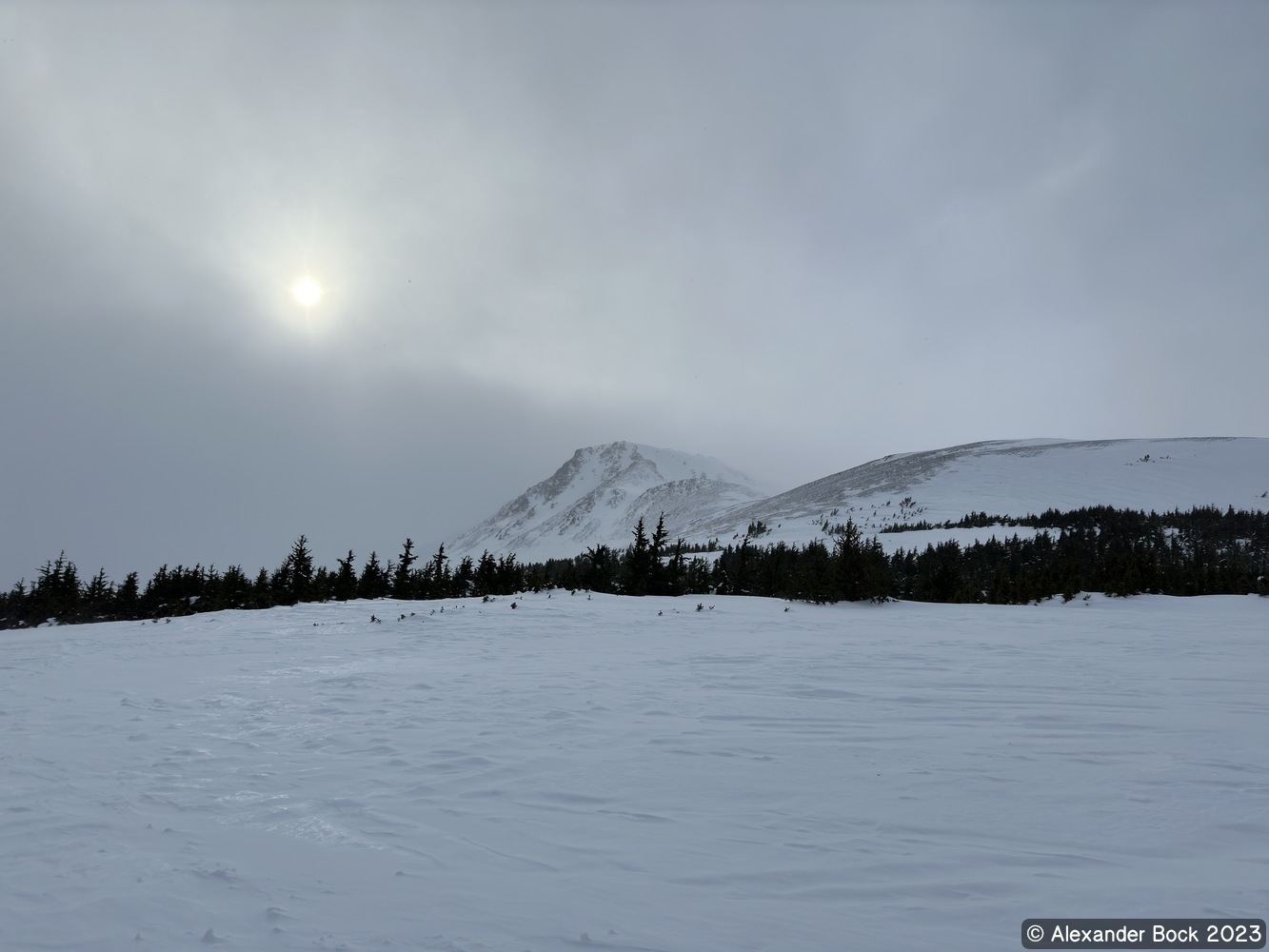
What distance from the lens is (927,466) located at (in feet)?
576

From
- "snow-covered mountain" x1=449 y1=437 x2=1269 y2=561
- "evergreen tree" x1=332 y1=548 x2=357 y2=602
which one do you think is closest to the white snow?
"snow-covered mountain" x1=449 y1=437 x2=1269 y2=561

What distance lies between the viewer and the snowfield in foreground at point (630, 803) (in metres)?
3.24

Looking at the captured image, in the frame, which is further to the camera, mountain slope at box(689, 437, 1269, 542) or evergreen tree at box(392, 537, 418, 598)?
mountain slope at box(689, 437, 1269, 542)

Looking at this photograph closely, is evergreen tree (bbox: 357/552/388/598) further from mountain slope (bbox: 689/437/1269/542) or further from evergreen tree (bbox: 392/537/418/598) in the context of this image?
mountain slope (bbox: 689/437/1269/542)

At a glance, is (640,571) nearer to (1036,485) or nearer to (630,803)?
(630,803)

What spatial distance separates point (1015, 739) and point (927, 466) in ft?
626

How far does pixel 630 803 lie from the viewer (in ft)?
15.7

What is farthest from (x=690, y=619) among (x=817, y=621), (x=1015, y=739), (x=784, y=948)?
(x=784, y=948)

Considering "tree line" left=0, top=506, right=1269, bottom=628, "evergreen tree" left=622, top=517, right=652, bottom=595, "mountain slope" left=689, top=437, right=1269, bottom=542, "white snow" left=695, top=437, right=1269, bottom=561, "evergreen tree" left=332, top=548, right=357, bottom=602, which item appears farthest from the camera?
"mountain slope" left=689, top=437, right=1269, bottom=542

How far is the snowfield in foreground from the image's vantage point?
3.24m

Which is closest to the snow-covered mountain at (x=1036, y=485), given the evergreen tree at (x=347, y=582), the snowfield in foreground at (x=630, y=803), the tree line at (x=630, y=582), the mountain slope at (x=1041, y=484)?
the mountain slope at (x=1041, y=484)

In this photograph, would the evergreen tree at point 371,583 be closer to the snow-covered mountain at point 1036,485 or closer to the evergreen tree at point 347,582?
the evergreen tree at point 347,582

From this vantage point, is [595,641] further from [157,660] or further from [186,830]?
[186,830]

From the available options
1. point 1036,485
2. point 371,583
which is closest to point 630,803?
point 371,583
